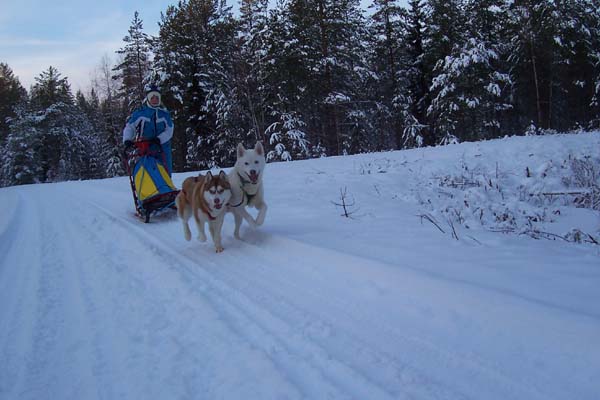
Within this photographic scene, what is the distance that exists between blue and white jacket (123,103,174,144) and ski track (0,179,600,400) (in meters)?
3.30

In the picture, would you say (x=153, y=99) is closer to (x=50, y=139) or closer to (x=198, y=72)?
(x=198, y=72)

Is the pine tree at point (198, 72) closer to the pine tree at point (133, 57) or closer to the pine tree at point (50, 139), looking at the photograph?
the pine tree at point (133, 57)

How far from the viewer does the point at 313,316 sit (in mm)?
2418

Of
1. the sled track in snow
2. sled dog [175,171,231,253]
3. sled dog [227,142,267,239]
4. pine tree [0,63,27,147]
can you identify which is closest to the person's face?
sled dog [175,171,231,253]

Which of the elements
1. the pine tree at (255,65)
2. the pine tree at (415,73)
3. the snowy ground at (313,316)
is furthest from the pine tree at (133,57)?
the snowy ground at (313,316)

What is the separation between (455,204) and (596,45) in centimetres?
2743

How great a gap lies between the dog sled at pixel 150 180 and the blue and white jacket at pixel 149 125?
17 centimetres

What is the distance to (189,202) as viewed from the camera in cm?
463

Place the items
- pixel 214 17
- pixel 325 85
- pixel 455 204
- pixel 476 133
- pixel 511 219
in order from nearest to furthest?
pixel 511 219
pixel 455 204
pixel 325 85
pixel 476 133
pixel 214 17

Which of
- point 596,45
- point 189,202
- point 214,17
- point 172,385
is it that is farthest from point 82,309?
point 596,45

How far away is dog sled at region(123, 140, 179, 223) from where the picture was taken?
238 inches

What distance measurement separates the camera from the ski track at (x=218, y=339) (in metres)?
1.75

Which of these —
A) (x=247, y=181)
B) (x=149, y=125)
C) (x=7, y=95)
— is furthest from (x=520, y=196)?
(x=7, y=95)

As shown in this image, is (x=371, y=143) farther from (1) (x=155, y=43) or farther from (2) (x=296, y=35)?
(1) (x=155, y=43)
